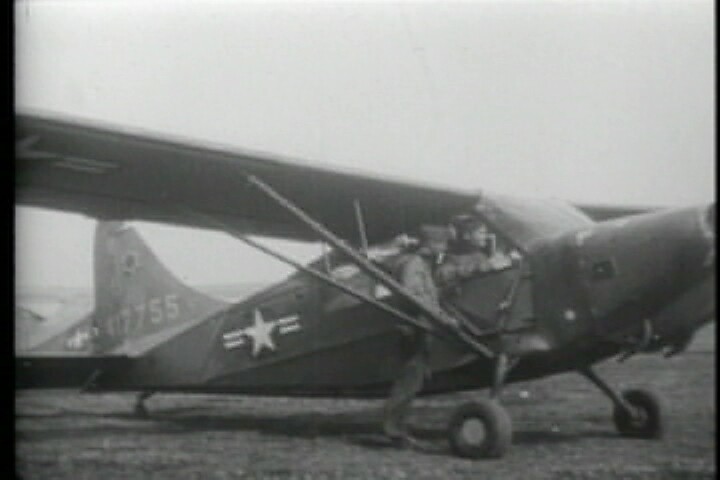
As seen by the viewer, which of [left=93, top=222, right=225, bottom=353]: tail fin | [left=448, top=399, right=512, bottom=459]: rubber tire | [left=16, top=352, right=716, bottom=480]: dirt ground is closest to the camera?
[left=16, top=352, right=716, bottom=480]: dirt ground

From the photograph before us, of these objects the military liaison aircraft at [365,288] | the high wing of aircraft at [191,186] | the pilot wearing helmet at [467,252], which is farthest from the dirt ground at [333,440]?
the high wing of aircraft at [191,186]

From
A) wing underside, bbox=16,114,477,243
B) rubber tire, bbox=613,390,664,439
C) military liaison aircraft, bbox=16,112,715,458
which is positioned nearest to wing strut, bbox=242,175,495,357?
military liaison aircraft, bbox=16,112,715,458

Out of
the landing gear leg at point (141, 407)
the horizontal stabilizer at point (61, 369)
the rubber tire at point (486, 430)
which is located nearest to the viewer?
the rubber tire at point (486, 430)

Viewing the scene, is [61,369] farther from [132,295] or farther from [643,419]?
[643,419]

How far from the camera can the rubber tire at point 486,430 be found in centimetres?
636

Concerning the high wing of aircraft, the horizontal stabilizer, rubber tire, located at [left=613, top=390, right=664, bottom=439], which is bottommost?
rubber tire, located at [left=613, top=390, right=664, bottom=439]

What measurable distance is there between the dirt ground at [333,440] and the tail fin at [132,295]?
0.93 metres

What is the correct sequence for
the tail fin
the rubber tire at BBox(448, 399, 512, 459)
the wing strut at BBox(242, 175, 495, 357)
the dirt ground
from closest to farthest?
the dirt ground, the rubber tire at BBox(448, 399, 512, 459), the wing strut at BBox(242, 175, 495, 357), the tail fin

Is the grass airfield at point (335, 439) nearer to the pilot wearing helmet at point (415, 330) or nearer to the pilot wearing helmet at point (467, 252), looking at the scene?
the pilot wearing helmet at point (415, 330)

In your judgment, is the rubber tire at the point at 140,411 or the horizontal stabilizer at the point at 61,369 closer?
the horizontal stabilizer at the point at 61,369

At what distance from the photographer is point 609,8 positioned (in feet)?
18.4

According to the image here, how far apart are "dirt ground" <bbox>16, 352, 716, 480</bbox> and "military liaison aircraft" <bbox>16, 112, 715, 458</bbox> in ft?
1.34

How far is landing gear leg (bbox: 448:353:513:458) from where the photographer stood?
6367 millimetres

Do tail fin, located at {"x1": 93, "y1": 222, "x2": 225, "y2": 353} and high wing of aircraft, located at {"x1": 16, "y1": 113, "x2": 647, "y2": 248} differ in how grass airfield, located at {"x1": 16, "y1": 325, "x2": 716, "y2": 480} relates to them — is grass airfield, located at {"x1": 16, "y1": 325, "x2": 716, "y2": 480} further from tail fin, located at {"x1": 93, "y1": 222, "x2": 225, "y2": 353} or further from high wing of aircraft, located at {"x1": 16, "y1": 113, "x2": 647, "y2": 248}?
high wing of aircraft, located at {"x1": 16, "y1": 113, "x2": 647, "y2": 248}
